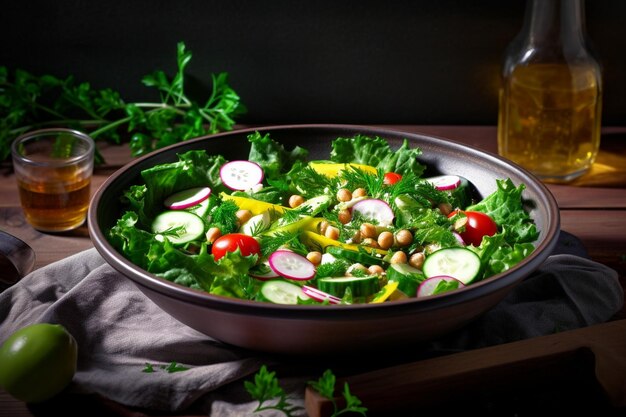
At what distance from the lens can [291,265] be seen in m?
2.23

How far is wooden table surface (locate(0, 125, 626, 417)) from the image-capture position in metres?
2.82

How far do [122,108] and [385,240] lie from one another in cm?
171

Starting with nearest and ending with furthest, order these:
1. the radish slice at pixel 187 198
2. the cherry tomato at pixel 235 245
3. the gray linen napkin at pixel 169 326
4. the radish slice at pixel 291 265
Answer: the gray linen napkin at pixel 169 326, the radish slice at pixel 291 265, the cherry tomato at pixel 235 245, the radish slice at pixel 187 198

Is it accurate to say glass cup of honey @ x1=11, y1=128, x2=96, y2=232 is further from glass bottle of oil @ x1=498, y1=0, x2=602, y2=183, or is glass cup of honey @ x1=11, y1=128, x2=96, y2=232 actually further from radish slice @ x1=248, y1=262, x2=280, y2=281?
glass bottle of oil @ x1=498, y1=0, x2=602, y2=183

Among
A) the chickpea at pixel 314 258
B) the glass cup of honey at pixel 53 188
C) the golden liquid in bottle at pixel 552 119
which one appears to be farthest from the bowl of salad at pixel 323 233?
the golden liquid in bottle at pixel 552 119

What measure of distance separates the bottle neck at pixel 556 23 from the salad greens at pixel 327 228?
0.73 metres

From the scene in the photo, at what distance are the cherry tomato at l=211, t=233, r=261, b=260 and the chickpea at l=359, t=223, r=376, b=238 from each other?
287mm

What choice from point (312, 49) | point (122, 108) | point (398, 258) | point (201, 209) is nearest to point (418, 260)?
point (398, 258)

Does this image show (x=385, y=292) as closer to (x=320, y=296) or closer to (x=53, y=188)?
(x=320, y=296)

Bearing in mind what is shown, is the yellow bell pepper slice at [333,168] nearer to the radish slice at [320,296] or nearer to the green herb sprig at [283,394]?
the radish slice at [320,296]

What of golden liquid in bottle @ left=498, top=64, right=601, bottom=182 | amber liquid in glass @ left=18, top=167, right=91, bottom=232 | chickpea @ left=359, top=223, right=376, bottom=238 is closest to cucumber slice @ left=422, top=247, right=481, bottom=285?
A: chickpea @ left=359, top=223, right=376, bottom=238

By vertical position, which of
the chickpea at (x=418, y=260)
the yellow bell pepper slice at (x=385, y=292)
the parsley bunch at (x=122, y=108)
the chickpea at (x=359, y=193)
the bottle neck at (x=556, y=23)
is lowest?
Answer: the parsley bunch at (x=122, y=108)

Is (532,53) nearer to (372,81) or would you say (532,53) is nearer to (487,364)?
(372,81)

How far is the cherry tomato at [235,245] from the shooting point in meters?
2.30
